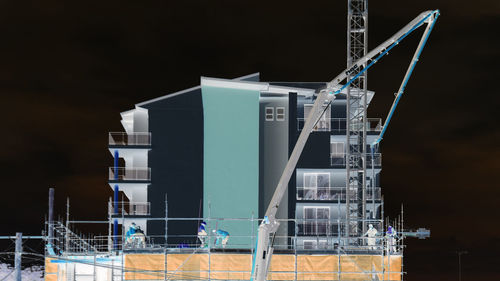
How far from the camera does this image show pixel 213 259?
42.7 metres

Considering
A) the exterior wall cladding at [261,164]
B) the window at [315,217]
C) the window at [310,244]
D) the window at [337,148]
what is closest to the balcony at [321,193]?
the exterior wall cladding at [261,164]

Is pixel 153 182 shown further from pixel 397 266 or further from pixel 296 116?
pixel 397 266

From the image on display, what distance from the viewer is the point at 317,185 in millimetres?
67250

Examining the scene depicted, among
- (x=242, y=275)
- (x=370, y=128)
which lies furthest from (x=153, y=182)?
(x=242, y=275)

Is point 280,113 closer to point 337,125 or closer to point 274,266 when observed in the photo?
point 337,125

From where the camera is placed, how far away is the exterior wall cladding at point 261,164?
64.2m

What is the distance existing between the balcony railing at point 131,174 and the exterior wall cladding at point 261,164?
3.22 ft

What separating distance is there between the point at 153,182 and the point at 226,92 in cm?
898

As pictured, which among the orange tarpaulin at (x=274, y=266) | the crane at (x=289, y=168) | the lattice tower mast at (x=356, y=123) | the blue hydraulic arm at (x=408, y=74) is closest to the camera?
the crane at (x=289, y=168)

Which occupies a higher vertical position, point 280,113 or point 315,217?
point 280,113

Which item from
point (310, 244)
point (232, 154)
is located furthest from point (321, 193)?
point (232, 154)

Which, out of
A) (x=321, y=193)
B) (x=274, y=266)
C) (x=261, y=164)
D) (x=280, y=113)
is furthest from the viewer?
(x=280, y=113)

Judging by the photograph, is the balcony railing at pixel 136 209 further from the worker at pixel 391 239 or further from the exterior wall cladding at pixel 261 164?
the worker at pixel 391 239

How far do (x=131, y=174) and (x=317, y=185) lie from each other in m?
14.9
